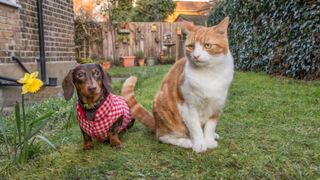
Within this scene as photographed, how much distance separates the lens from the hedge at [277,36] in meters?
5.57

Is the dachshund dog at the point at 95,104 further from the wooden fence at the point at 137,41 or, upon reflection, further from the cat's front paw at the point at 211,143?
the wooden fence at the point at 137,41

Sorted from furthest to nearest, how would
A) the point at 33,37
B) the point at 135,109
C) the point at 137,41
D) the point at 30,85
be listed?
the point at 137,41 < the point at 33,37 < the point at 135,109 < the point at 30,85

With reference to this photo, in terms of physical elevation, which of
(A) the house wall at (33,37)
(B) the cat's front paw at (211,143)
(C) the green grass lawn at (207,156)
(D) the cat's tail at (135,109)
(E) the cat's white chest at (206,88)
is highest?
(A) the house wall at (33,37)

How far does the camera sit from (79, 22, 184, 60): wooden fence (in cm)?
1548

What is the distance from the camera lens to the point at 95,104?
2.34m

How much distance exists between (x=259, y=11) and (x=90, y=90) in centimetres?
654

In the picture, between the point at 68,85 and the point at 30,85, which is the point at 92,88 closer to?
the point at 68,85

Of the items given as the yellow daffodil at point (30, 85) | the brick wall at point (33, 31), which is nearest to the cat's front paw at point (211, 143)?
the yellow daffodil at point (30, 85)

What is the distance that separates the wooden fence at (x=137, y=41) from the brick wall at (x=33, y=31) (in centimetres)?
677

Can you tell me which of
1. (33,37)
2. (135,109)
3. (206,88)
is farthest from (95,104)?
(33,37)

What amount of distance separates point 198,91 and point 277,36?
533cm

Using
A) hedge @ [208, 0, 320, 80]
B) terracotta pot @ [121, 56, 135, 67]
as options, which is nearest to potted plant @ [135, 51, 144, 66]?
terracotta pot @ [121, 56, 135, 67]

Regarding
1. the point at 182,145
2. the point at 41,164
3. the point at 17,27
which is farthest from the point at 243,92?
the point at 17,27

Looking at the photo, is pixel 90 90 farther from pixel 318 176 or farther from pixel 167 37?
pixel 167 37
